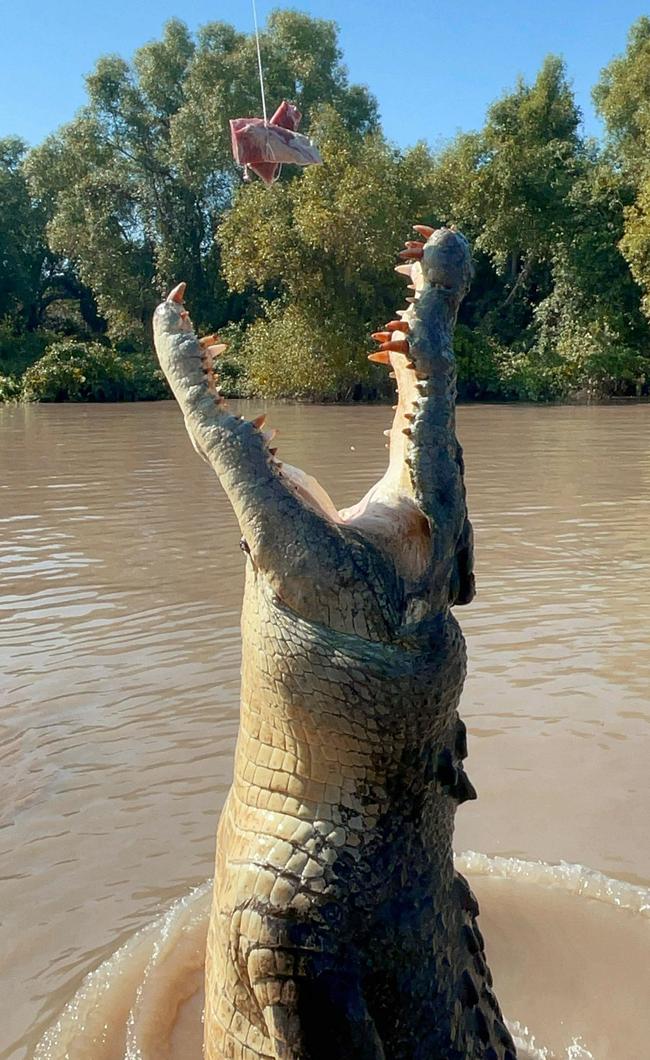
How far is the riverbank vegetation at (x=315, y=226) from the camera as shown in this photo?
25.2 meters

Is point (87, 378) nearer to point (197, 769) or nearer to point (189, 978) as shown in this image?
point (197, 769)

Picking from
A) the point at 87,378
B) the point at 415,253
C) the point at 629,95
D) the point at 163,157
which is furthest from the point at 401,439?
the point at 629,95

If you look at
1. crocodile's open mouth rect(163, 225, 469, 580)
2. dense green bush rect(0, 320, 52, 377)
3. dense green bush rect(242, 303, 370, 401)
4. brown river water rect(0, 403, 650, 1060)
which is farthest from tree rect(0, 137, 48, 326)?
crocodile's open mouth rect(163, 225, 469, 580)

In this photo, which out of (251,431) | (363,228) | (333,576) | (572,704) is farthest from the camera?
(363,228)

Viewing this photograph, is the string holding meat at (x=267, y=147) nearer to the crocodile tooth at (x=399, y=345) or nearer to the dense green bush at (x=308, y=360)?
the crocodile tooth at (x=399, y=345)

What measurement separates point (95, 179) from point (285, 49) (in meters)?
7.83

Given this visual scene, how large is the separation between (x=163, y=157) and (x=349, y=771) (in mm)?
33665

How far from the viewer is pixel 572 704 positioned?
4.50 m

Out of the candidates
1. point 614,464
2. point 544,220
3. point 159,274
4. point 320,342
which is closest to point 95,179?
point 159,274

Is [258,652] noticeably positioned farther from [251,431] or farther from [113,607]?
[113,607]

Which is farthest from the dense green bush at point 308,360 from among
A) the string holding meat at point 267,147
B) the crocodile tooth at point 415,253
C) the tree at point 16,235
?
the crocodile tooth at point 415,253

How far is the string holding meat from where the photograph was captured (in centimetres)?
264

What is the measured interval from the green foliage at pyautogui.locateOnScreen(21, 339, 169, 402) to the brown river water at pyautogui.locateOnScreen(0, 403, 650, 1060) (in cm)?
2002

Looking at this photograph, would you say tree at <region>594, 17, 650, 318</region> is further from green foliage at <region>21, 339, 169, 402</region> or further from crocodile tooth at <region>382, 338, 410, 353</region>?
crocodile tooth at <region>382, 338, 410, 353</region>
